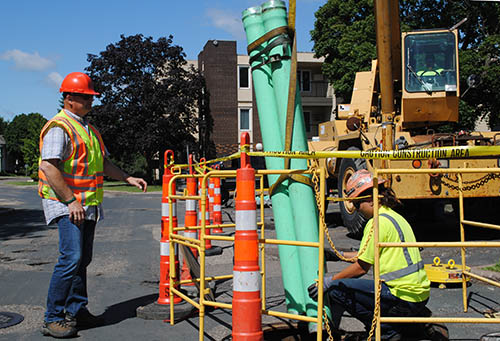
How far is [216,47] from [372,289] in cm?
3775

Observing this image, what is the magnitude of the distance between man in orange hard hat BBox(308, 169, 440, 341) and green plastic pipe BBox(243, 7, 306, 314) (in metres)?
0.50

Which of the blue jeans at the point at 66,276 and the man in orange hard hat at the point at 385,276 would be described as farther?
the blue jeans at the point at 66,276

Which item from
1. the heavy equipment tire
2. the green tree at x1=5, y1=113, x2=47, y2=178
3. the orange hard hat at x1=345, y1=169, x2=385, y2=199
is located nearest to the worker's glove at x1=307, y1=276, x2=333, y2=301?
the orange hard hat at x1=345, y1=169, x2=385, y2=199

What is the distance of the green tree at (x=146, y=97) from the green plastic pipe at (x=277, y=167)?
1326 inches

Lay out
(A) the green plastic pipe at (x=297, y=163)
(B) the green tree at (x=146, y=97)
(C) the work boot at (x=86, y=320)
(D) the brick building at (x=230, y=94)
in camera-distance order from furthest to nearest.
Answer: (D) the brick building at (x=230, y=94)
(B) the green tree at (x=146, y=97)
(C) the work boot at (x=86, y=320)
(A) the green plastic pipe at (x=297, y=163)

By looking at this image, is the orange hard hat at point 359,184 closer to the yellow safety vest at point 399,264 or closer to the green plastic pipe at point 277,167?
the yellow safety vest at point 399,264

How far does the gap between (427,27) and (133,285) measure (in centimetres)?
2629

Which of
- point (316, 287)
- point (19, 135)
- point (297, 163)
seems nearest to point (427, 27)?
point (297, 163)

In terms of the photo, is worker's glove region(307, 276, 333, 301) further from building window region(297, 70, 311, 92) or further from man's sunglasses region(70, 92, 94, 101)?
building window region(297, 70, 311, 92)

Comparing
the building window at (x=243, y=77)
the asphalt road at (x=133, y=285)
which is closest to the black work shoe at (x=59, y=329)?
the asphalt road at (x=133, y=285)

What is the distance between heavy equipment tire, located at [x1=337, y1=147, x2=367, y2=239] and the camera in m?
9.46

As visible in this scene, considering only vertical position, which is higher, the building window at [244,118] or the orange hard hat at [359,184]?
the building window at [244,118]

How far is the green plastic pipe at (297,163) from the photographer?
4.26 meters

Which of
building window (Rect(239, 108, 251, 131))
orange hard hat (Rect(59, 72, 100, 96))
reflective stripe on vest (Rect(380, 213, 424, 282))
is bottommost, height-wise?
reflective stripe on vest (Rect(380, 213, 424, 282))
